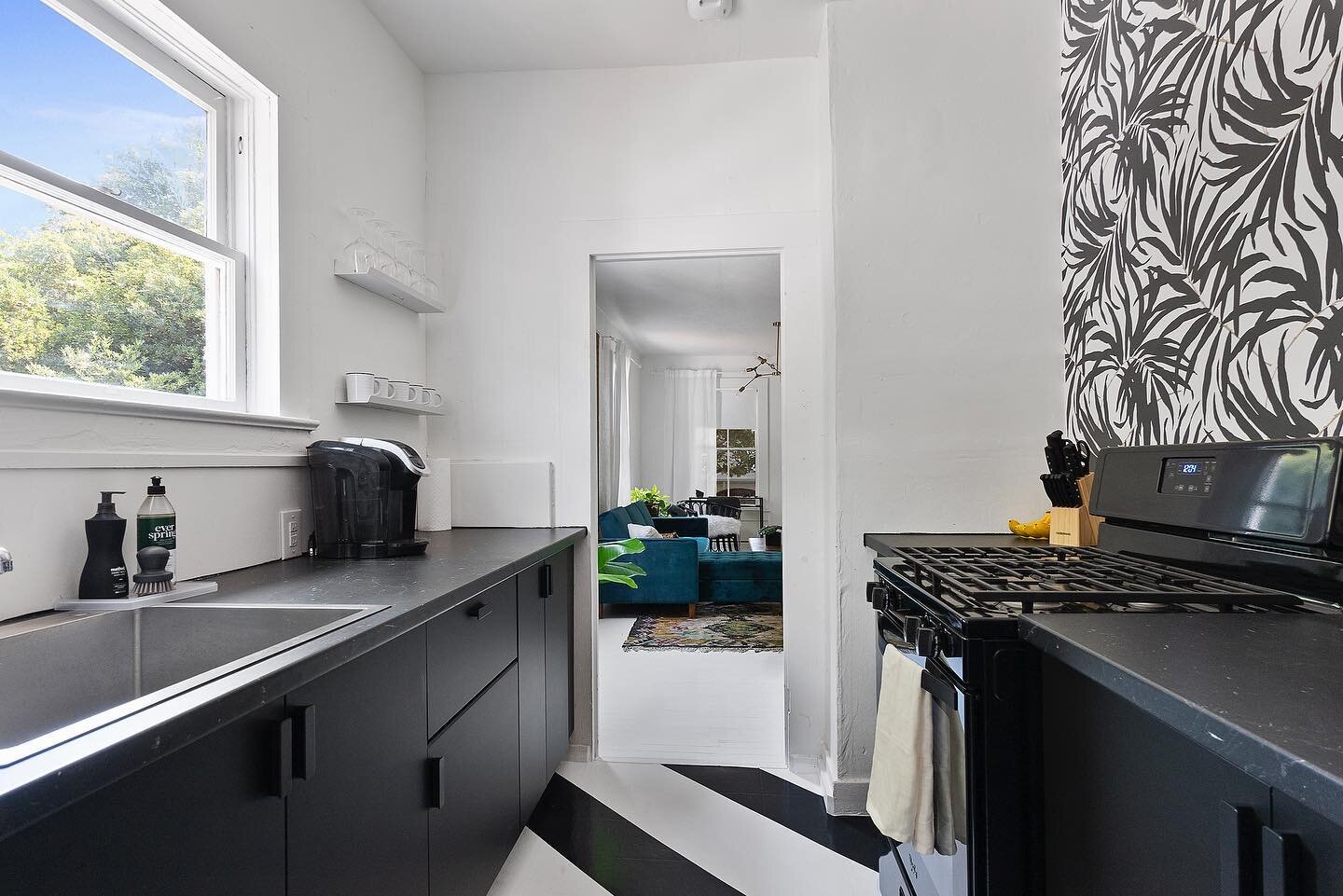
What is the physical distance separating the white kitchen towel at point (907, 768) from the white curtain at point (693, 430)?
7.82 m

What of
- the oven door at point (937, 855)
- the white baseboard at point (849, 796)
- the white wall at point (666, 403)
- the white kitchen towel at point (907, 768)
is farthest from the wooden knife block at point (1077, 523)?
the white wall at point (666, 403)

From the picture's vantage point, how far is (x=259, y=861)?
2.86ft

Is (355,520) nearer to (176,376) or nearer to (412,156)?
(176,376)

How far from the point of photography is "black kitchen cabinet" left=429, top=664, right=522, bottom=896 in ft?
4.64

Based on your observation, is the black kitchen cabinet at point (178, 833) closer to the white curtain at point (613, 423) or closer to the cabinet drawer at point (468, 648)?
the cabinet drawer at point (468, 648)

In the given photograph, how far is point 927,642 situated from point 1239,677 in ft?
1.83

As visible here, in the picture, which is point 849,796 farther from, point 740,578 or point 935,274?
point 740,578

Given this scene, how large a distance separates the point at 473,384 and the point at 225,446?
3.84 ft

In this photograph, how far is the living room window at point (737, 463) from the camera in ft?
30.3

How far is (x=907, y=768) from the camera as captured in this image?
1.29 m

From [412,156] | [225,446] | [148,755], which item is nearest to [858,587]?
[225,446]

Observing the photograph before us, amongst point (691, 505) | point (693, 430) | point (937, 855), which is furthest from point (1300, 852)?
point (693, 430)

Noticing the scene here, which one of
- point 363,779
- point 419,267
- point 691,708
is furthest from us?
point 691,708

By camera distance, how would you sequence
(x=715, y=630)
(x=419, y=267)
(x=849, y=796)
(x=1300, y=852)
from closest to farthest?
(x=1300, y=852), (x=849, y=796), (x=419, y=267), (x=715, y=630)
